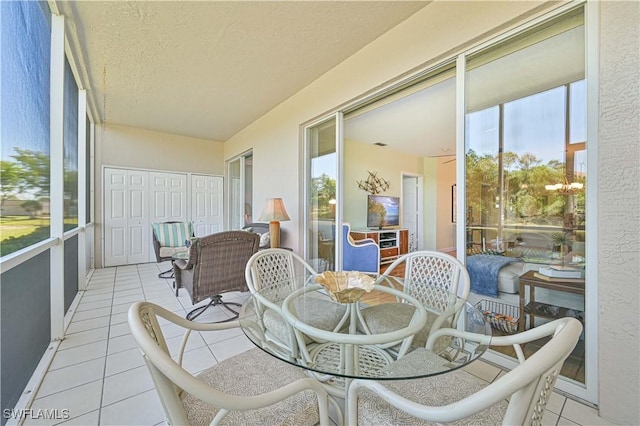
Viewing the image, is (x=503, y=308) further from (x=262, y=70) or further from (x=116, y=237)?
(x=116, y=237)

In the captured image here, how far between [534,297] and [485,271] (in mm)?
328

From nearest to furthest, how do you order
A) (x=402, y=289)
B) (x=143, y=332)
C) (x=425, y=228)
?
(x=143, y=332), (x=402, y=289), (x=425, y=228)

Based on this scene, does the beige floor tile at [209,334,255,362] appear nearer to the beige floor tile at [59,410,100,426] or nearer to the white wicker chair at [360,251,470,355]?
the beige floor tile at [59,410,100,426]

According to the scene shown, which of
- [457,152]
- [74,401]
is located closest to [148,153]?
[74,401]

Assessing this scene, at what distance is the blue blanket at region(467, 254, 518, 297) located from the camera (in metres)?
2.01

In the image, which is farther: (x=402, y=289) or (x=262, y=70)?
(x=262, y=70)

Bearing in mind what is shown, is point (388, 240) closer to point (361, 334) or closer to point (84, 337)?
point (361, 334)

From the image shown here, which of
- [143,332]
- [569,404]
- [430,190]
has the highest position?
[430,190]

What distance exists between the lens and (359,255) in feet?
13.1

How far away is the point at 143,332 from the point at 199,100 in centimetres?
407

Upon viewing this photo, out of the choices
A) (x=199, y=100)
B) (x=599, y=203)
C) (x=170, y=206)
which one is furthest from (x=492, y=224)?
(x=170, y=206)

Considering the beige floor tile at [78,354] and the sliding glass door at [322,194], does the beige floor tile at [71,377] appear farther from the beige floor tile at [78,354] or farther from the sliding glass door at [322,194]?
the sliding glass door at [322,194]

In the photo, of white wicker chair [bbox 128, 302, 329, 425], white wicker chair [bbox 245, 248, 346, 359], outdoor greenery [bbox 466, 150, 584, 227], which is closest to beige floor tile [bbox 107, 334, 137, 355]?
white wicker chair [bbox 245, 248, 346, 359]

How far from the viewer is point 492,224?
2004 mm
